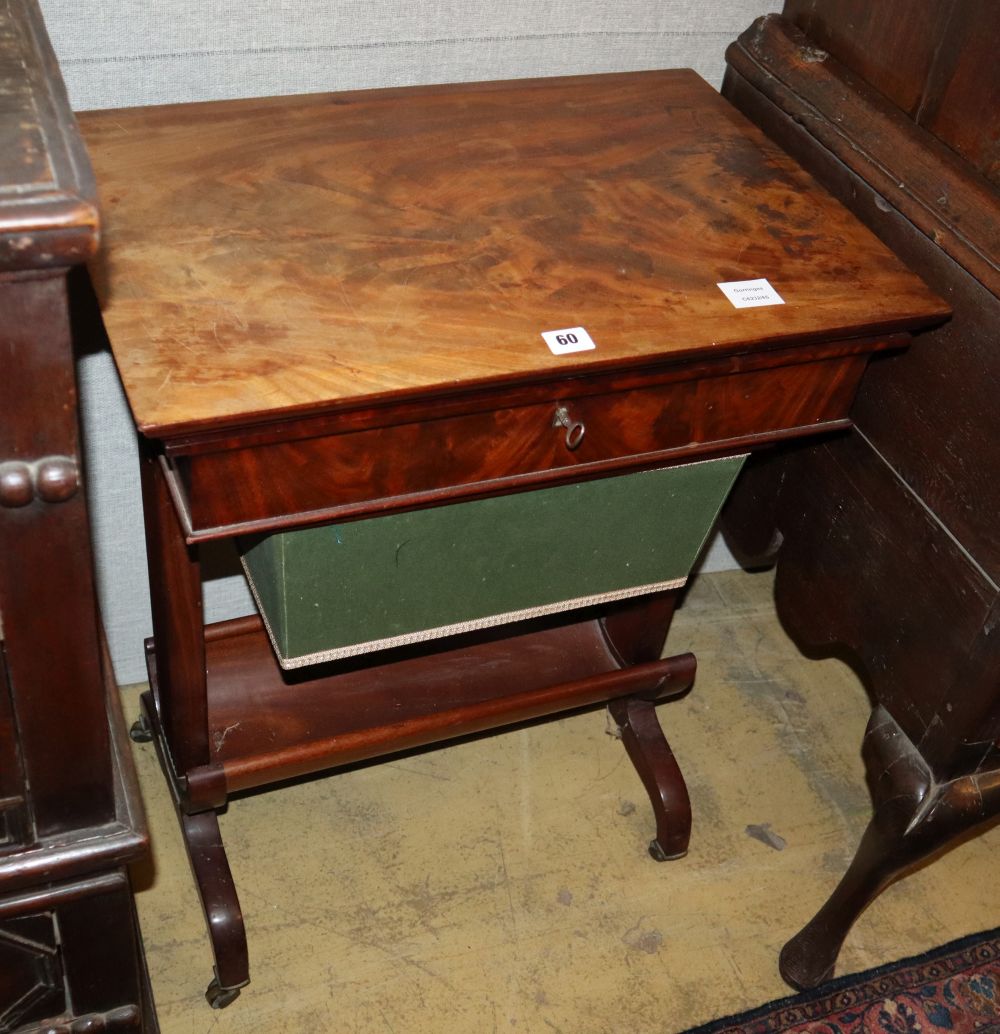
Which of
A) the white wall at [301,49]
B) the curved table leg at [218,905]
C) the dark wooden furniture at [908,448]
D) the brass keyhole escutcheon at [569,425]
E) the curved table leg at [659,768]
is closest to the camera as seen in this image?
the brass keyhole escutcheon at [569,425]

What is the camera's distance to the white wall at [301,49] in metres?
1.41

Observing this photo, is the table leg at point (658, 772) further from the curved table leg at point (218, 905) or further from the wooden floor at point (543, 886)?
the curved table leg at point (218, 905)

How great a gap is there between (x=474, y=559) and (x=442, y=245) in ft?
1.16

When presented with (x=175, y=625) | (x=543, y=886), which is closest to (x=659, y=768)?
(x=543, y=886)

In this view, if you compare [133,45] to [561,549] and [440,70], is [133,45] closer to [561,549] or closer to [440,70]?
[440,70]

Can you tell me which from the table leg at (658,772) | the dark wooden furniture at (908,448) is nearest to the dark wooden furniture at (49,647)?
the table leg at (658,772)

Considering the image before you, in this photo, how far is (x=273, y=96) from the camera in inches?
58.4

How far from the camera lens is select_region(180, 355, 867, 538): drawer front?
112 cm

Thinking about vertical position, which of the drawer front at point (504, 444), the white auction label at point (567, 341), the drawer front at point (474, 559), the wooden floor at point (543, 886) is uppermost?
the white auction label at point (567, 341)

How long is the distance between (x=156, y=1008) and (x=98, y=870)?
574mm

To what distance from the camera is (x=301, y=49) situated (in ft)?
4.92

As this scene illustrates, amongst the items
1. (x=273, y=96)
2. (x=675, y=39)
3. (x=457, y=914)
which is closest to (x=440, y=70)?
(x=273, y=96)

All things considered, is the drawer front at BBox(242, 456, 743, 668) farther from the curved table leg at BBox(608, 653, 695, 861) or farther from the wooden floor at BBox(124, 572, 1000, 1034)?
→ the wooden floor at BBox(124, 572, 1000, 1034)

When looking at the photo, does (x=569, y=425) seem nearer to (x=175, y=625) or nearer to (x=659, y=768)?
(x=175, y=625)
